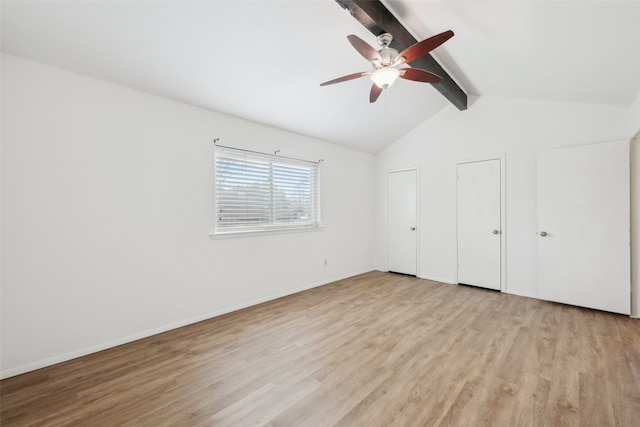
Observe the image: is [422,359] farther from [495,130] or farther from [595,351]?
[495,130]

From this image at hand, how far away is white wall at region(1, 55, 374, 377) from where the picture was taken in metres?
2.14

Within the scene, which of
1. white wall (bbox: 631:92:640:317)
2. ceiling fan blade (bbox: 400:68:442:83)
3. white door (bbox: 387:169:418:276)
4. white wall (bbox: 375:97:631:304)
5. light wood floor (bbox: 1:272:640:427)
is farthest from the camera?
white door (bbox: 387:169:418:276)

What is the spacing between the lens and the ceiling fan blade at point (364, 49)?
194 centimetres

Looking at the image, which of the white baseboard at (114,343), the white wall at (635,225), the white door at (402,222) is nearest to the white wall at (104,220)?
the white baseboard at (114,343)

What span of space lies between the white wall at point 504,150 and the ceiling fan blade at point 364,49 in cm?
303

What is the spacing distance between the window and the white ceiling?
2.04ft

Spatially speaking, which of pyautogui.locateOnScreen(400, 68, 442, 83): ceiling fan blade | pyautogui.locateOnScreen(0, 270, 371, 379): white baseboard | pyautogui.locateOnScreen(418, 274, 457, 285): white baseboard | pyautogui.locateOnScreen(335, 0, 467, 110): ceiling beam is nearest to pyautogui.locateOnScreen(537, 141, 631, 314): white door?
pyautogui.locateOnScreen(418, 274, 457, 285): white baseboard

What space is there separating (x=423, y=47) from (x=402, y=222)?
3710 mm

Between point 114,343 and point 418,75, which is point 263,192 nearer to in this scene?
point 114,343

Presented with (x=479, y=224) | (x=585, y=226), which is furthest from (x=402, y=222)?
(x=585, y=226)

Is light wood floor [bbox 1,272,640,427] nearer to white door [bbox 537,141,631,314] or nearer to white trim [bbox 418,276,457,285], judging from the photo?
white door [bbox 537,141,631,314]

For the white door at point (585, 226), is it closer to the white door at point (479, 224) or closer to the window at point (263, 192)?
the white door at point (479, 224)

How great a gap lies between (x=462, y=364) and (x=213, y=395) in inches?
76.3

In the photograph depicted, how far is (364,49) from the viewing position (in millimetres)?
2031
